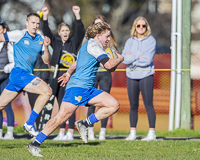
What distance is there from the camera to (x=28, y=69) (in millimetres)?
7320

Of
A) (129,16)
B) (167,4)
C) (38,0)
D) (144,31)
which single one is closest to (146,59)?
(144,31)

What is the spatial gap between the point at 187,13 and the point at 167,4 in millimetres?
15503

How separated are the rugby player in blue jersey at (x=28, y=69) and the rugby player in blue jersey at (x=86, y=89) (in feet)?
3.00

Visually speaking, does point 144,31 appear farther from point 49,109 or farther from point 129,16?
point 129,16

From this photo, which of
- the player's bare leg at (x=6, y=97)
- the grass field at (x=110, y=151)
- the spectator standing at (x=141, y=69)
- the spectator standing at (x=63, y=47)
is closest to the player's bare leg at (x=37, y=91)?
the player's bare leg at (x=6, y=97)

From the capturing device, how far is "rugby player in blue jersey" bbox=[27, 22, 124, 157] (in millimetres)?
5938

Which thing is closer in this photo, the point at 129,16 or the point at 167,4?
the point at 167,4

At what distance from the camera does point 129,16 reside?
1171 inches

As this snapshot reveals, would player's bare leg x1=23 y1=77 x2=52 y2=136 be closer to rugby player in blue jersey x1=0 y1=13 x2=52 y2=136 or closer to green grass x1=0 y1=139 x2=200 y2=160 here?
rugby player in blue jersey x1=0 y1=13 x2=52 y2=136

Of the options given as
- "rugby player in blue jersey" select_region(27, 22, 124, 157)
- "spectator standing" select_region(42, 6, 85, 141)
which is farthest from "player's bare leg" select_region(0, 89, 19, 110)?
"spectator standing" select_region(42, 6, 85, 141)

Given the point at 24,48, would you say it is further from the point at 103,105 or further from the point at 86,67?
the point at 103,105

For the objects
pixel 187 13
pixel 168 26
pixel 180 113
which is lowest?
pixel 180 113

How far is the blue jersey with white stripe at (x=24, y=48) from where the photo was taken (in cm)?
727

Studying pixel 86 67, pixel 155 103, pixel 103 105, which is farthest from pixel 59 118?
pixel 155 103
